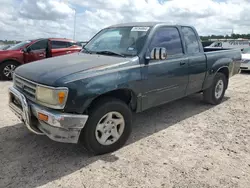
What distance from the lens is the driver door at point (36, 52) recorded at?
9.55 m

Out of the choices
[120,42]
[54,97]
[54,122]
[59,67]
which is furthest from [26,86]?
[120,42]

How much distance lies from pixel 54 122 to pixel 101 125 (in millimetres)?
694

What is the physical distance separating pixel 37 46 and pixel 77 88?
7544mm

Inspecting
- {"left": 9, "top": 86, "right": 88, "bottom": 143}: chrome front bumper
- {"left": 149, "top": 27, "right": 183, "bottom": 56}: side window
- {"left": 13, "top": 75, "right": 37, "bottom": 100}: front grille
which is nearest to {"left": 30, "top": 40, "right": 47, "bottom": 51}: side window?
{"left": 13, "top": 75, "right": 37, "bottom": 100}: front grille

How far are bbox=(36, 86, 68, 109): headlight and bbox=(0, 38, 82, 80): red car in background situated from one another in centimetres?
686

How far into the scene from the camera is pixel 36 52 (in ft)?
31.8

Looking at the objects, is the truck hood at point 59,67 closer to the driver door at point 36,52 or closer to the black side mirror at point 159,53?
the black side mirror at point 159,53

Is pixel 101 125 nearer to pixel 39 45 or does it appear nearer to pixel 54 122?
pixel 54 122

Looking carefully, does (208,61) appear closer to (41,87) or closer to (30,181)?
(41,87)

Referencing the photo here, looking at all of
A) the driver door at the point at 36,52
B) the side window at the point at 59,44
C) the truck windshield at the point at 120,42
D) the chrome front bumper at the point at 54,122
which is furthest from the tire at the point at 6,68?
the chrome front bumper at the point at 54,122

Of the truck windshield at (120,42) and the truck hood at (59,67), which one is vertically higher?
the truck windshield at (120,42)

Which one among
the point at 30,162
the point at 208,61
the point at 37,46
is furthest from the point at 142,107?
the point at 37,46

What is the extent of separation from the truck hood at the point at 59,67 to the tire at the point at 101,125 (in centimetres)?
53

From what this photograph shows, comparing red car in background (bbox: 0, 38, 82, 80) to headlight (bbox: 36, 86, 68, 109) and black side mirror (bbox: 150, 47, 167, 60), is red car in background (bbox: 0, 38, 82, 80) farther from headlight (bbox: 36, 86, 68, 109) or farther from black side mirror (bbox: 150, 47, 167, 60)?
headlight (bbox: 36, 86, 68, 109)
